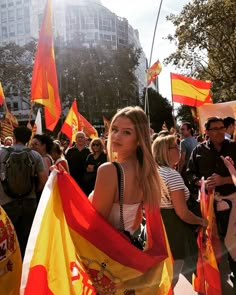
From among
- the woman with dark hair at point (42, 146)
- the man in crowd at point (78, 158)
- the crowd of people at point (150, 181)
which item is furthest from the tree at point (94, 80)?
the crowd of people at point (150, 181)

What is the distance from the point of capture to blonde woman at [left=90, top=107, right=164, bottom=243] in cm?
226

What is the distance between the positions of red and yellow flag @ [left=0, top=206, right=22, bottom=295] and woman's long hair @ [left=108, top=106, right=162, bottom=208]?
770 millimetres

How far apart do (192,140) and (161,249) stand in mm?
5733

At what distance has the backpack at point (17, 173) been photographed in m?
4.25

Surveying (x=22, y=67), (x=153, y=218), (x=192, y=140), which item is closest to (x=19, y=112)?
(x=22, y=67)

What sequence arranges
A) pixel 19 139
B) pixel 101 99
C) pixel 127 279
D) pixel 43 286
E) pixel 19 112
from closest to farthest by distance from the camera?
1. pixel 43 286
2. pixel 127 279
3. pixel 19 139
4. pixel 101 99
5. pixel 19 112

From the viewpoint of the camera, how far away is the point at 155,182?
239cm

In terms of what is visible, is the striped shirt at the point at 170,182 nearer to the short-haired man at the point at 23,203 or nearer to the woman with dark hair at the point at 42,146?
the short-haired man at the point at 23,203

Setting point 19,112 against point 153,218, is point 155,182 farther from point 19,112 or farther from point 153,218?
point 19,112

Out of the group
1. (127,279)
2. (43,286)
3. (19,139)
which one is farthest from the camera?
(19,139)

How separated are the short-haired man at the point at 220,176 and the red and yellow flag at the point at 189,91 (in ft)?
18.1

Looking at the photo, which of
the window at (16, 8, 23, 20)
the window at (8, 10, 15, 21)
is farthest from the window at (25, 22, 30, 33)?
the window at (8, 10, 15, 21)

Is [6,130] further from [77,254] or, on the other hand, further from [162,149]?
[77,254]

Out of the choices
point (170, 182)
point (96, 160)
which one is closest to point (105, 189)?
point (170, 182)
